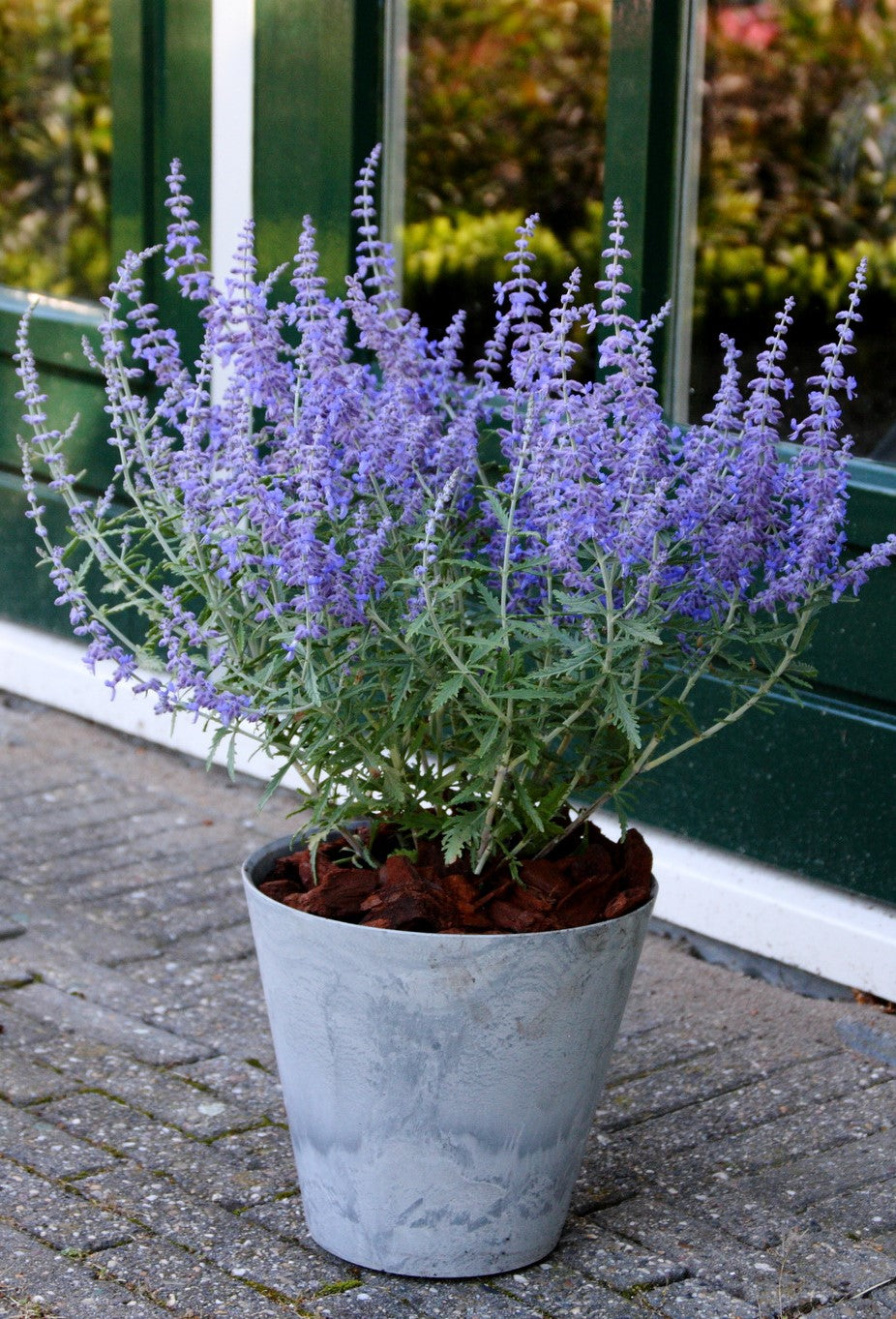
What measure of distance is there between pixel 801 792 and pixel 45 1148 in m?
1.66

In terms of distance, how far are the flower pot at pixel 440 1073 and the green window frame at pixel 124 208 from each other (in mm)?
2524

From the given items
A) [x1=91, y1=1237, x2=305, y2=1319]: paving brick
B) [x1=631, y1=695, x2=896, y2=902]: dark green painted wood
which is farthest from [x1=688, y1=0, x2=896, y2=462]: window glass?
[x1=91, y1=1237, x2=305, y2=1319]: paving brick

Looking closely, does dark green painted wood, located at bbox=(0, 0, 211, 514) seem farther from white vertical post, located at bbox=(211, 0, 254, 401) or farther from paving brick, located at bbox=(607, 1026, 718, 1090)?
paving brick, located at bbox=(607, 1026, 718, 1090)

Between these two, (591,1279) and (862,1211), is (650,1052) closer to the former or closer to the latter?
(862,1211)

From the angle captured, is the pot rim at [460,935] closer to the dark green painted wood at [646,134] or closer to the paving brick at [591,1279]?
the paving brick at [591,1279]

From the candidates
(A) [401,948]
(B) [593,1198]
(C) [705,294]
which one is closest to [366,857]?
(A) [401,948]

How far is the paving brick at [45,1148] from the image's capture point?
2.88 metres

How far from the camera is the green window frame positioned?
4.74 meters

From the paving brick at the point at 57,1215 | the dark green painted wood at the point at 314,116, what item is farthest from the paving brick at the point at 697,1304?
the dark green painted wood at the point at 314,116

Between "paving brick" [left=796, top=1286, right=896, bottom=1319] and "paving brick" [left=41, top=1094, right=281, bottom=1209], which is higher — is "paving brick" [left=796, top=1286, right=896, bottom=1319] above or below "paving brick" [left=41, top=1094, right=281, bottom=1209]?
above

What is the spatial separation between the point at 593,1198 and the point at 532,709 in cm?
91

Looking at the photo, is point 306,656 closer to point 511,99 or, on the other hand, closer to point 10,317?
point 10,317

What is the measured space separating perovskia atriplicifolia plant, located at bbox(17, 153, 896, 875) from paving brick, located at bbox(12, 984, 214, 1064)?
0.86 meters

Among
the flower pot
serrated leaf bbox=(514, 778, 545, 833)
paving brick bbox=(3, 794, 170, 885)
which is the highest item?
serrated leaf bbox=(514, 778, 545, 833)
